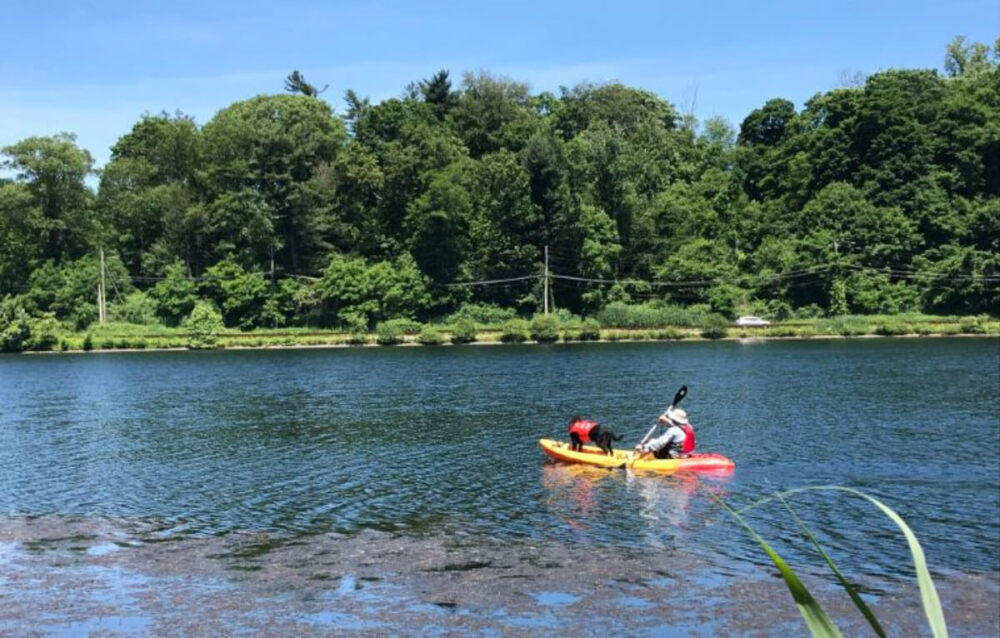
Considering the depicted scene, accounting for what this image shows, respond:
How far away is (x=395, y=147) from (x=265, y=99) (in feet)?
53.1

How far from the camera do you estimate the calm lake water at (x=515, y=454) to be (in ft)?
61.2

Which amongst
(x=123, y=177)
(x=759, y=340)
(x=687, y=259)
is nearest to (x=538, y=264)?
(x=687, y=259)

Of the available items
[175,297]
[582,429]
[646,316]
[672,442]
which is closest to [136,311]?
[175,297]

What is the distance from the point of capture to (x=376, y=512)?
20.4 metres

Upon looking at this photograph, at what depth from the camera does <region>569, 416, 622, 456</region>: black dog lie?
82.8 feet

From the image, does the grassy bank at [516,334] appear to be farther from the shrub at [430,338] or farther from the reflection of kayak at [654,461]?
the reflection of kayak at [654,461]

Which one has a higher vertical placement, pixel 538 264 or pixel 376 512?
pixel 538 264

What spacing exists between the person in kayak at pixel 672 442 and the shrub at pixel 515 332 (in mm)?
55622

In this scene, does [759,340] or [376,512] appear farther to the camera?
[759,340]

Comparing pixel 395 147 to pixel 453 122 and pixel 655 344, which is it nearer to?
pixel 453 122

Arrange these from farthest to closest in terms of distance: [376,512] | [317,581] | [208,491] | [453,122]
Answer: [453,122] → [208,491] → [376,512] → [317,581]

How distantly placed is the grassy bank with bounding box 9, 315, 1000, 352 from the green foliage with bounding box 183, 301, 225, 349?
0.36 ft

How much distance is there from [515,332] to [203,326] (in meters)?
28.9

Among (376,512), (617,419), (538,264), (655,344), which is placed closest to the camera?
(376,512)
